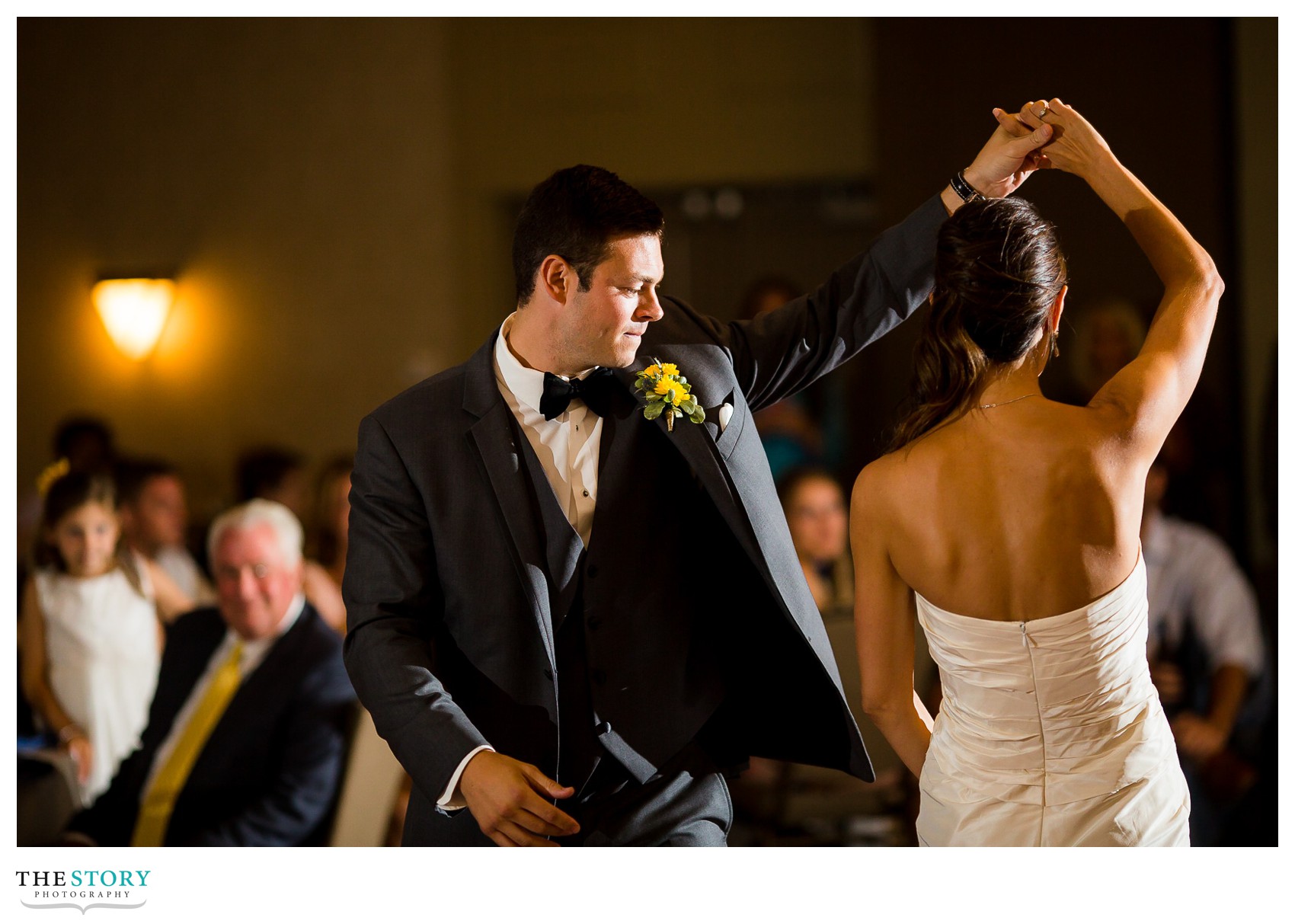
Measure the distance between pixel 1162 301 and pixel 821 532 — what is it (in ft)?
7.73

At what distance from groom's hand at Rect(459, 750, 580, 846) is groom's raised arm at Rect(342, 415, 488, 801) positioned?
5 centimetres

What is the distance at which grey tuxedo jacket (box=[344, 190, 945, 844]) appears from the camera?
1.95 m

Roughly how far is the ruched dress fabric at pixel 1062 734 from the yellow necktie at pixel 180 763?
6.53 feet

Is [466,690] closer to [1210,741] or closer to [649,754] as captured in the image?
[649,754]

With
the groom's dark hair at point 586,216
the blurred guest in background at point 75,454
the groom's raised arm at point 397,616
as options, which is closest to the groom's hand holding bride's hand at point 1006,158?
the groom's dark hair at point 586,216

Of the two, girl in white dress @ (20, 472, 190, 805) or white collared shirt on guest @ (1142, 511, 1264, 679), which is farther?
girl in white dress @ (20, 472, 190, 805)

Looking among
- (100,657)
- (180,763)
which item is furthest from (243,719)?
(100,657)

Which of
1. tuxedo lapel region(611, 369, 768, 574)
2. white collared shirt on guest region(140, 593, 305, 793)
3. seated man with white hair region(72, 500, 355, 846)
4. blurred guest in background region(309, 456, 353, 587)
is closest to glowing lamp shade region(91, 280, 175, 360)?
blurred guest in background region(309, 456, 353, 587)

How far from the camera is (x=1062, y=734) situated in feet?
6.33

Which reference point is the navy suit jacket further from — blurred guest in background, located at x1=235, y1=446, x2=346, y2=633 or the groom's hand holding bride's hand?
blurred guest in background, located at x1=235, y1=446, x2=346, y2=633

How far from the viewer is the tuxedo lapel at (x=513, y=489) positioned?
1.94m
